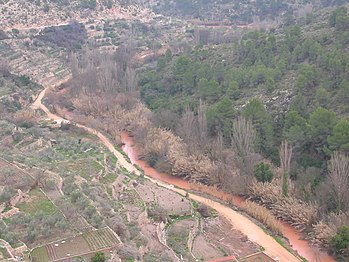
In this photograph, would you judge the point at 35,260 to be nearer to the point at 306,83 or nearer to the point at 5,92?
the point at 306,83

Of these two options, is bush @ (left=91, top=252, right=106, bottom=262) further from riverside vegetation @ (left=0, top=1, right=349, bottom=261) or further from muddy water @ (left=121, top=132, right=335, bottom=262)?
muddy water @ (left=121, top=132, right=335, bottom=262)

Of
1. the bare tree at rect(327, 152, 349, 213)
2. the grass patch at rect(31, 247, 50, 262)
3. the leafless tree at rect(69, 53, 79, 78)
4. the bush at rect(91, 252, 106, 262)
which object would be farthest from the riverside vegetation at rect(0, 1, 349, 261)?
the bush at rect(91, 252, 106, 262)

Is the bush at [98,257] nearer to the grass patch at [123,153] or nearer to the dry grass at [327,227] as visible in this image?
the dry grass at [327,227]

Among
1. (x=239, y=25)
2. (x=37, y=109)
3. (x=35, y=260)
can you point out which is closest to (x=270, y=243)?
(x=35, y=260)

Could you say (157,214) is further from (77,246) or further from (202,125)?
(202,125)

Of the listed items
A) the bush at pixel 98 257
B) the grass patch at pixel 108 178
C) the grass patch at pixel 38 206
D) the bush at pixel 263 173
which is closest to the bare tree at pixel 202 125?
the bush at pixel 263 173

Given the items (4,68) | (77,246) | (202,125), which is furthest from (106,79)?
(77,246)
